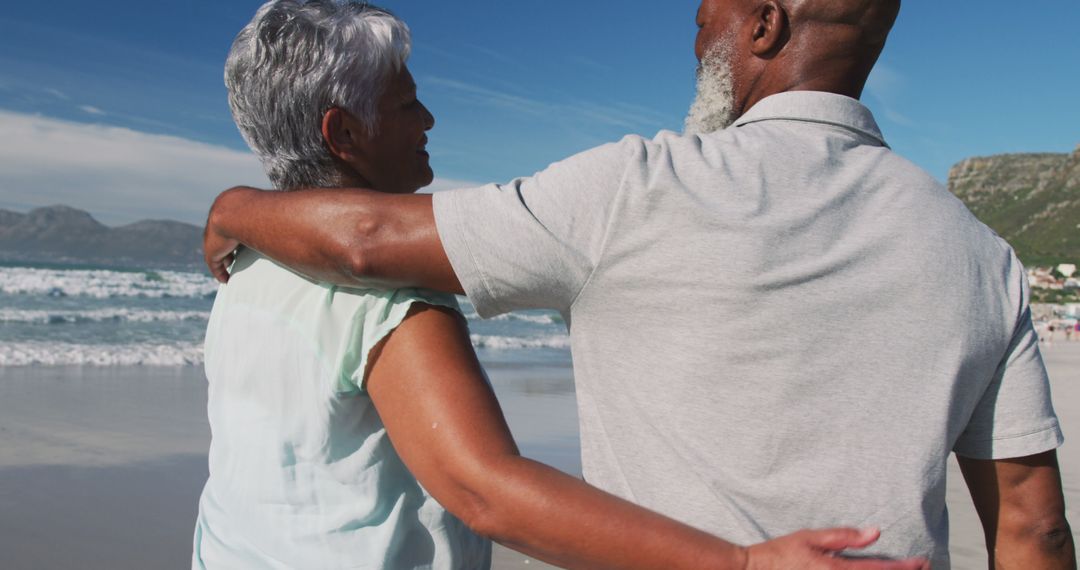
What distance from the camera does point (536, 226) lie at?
126 centimetres

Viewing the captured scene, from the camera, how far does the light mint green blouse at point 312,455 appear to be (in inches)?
59.5

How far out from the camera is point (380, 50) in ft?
5.30

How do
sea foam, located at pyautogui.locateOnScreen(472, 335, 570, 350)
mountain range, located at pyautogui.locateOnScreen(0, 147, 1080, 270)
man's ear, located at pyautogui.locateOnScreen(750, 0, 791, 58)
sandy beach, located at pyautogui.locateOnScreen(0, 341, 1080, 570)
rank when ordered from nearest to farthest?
man's ear, located at pyautogui.locateOnScreen(750, 0, 791, 58), sandy beach, located at pyautogui.locateOnScreen(0, 341, 1080, 570), sea foam, located at pyautogui.locateOnScreen(472, 335, 570, 350), mountain range, located at pyautogui.locateOnScreen(0, 147, 1080, 270)

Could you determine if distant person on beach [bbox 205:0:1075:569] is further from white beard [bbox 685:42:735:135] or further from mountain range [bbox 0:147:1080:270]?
mountain range [bbox 0:147:1080:270]

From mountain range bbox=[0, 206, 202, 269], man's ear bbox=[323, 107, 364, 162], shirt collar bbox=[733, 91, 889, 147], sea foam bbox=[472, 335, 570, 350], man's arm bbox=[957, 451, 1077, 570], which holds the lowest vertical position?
mountain range bbox=[0, 206, 202, 269]

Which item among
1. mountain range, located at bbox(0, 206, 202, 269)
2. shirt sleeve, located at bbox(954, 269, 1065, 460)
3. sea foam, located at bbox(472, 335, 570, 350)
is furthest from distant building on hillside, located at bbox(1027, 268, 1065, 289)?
shirt sleeve, located at bbox(954, 269, 1065, 460)

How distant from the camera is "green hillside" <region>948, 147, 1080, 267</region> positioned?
7356 cm

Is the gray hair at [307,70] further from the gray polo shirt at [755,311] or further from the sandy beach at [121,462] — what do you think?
the sandy beach at [121,462]

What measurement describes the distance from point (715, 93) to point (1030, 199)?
10360cm

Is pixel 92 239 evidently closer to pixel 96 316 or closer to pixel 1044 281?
pixel 96 316

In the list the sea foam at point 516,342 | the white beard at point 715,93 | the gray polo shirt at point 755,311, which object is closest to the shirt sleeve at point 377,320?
the gray polo shirt at point 755,311

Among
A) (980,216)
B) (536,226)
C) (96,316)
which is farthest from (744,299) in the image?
(980,216)

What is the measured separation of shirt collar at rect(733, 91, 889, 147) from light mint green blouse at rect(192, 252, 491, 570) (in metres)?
0.63

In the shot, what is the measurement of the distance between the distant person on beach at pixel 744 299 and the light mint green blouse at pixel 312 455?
169 mm
